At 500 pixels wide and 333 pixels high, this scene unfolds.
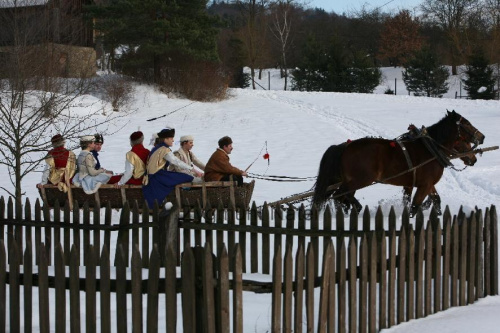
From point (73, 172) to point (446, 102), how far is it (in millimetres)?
28870

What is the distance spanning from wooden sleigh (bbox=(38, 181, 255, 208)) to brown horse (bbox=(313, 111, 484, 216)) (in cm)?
125

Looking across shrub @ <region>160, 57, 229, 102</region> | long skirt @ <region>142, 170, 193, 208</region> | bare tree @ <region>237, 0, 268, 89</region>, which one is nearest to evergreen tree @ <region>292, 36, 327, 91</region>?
bare tree @ <region>237, 0, 268, 89</region>

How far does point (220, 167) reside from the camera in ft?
36.6

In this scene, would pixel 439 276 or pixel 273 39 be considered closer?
pixel 439 276

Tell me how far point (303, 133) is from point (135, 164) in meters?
15.3

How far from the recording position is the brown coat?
11.1 m

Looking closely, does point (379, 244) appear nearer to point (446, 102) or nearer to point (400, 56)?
point (446, 102)

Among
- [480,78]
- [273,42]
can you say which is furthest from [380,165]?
[273,42]

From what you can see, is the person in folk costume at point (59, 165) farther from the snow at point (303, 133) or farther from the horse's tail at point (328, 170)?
the snow at point (303, 133)

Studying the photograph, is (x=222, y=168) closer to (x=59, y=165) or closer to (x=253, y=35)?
(x=59, y=165)

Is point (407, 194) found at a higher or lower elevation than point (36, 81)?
lower

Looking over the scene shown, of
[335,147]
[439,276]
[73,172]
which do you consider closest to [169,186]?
[73,172]

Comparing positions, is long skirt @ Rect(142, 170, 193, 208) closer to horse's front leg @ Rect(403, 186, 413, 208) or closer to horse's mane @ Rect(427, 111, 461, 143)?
horse's front leg @ Rect(403, 186, 413, 208)

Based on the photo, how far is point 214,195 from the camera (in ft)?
35.1
